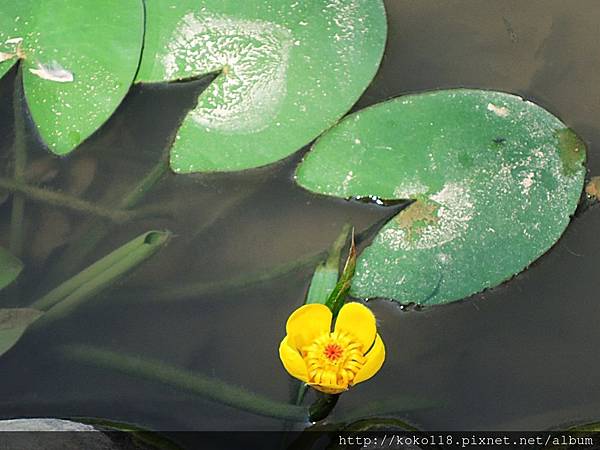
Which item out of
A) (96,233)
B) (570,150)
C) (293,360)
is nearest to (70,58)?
(96,233)

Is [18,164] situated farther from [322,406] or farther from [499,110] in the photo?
[499,110]

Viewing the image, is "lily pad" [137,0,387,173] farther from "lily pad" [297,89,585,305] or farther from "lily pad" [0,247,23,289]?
"lily pad" [0,247,23,289]

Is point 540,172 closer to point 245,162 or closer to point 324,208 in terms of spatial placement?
point 324,208

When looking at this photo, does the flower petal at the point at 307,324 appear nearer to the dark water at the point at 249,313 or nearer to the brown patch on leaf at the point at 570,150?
the dark water at the point at 249,313

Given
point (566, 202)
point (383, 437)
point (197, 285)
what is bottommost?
point (383, 437)

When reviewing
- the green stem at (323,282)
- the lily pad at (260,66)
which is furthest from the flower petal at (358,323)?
the lily pad at (260,66)

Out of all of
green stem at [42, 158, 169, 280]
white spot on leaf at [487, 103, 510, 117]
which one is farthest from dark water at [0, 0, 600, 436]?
white spot on leaf at [487, 103, 510, 117]

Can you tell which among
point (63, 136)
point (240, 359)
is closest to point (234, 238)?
point (240, 359)
